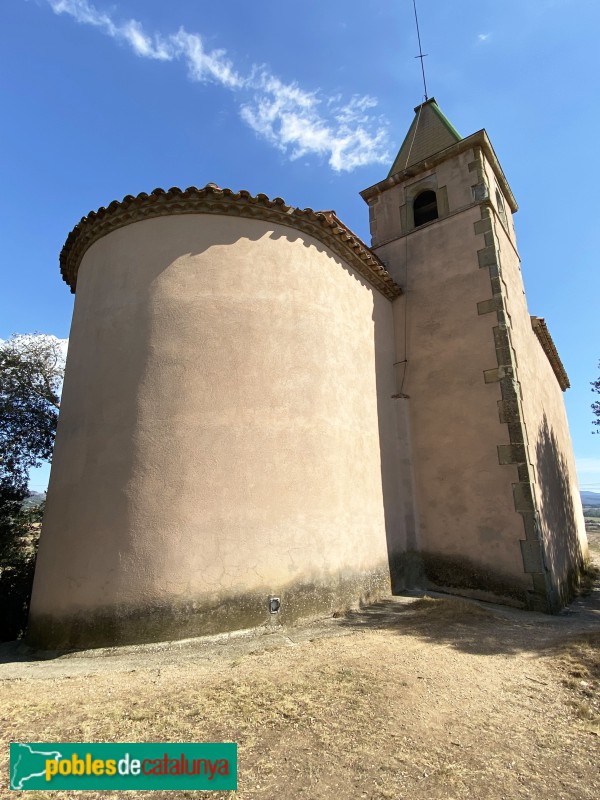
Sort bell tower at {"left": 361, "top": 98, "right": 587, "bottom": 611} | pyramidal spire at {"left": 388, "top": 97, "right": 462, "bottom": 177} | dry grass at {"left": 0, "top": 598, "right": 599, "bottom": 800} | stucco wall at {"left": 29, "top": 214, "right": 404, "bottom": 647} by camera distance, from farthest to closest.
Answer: pyramidal spire at {"left": 388, "top": 97, "right": 462, "bottom": 177} → bell tower at {"left": 361, "top": 98, "right": 587, "bottom": 611} → stucco wall at {"left": 29, "top": 214, "right": 404, "bottom": 647} → dry grass at {"left": 0, "top": 598, "right": 599, "bottom": 800}

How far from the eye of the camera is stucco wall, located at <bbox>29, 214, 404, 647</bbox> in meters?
5.91

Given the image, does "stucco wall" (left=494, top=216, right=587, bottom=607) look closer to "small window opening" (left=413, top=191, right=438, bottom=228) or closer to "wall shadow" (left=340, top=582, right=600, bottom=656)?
"wall shadow" (left=340, top=582, right=600, bottom=656)

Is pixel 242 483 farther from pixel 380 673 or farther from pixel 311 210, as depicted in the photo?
pixel 311 210

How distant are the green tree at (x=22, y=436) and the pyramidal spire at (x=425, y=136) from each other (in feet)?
38.7

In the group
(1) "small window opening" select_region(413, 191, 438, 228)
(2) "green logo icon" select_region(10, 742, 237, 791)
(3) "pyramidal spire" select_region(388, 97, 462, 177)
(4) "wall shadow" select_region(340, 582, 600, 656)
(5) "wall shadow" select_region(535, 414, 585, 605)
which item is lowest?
(2) "green logo icon" select_region(10, 742, 237, 791)

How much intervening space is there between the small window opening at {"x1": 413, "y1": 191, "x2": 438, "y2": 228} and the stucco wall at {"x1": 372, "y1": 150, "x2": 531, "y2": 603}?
0.45 m

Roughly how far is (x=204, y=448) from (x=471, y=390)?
5.80 metres

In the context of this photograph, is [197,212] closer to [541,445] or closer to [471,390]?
[471,390]

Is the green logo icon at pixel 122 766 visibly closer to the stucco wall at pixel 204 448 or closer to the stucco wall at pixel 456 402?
the stucco wall at pixel 204 448

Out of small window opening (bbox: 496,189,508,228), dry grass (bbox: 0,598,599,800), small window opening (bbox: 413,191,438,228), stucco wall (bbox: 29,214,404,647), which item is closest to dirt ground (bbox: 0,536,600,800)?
dry grass (bbox: 0,598,599,800)

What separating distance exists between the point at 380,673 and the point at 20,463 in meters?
11.7

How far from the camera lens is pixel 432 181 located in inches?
453

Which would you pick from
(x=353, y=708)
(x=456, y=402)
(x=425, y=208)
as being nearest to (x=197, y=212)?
(x=456, y=402)

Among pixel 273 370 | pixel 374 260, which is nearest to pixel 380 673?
pixel 273 370
